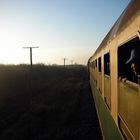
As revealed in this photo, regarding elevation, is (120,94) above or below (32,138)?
above

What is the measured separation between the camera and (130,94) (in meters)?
3.30

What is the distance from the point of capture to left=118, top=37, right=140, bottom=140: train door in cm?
302

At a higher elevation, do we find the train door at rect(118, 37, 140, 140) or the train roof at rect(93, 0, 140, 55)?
the train roof at rect(93, 0, 140, 55)

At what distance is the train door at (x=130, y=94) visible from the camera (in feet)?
9.92

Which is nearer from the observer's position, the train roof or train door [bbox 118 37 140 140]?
train door [bbox 118 37 140 140]

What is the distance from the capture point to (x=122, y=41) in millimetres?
3859

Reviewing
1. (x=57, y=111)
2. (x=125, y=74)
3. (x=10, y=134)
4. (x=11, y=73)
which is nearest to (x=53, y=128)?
(x=10, y=134)

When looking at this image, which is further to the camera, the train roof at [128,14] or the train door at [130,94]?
the train roof at [128,14]

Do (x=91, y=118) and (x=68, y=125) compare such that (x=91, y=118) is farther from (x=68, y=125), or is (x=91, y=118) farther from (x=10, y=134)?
(x=10, y=134)

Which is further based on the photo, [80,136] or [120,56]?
[80,136]

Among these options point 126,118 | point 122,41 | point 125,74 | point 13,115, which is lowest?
point 13,115

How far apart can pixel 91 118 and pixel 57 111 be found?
306 centimetres

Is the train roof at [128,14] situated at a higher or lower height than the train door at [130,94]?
higher

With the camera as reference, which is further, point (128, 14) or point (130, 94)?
point (128, 14)
